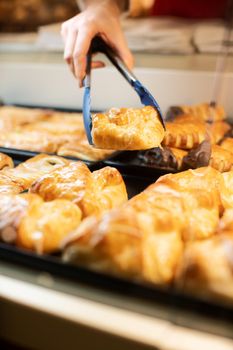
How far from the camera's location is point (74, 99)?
2457 mm

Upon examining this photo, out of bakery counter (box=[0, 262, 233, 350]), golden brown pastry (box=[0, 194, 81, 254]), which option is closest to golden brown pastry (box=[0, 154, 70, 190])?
golden brown pastry (box=[0, 194, 81, 254])

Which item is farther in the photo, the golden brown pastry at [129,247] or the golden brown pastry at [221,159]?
the golden brown pastry at [221,159]

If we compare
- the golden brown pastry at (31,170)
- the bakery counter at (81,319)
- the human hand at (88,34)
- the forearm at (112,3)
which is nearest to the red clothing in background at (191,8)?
the forearm at (112,3)

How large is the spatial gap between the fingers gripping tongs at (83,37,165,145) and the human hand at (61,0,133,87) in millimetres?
23

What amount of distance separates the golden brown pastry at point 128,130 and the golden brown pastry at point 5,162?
0.42m

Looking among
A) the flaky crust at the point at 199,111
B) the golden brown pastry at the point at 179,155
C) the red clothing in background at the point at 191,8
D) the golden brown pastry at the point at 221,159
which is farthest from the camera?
the flaky crust at the point at 199,111

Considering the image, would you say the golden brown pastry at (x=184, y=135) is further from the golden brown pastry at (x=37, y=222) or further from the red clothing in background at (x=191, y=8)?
the golden brown pastry at (x=37, y=222)

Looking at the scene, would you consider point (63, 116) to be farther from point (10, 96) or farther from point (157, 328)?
point (157, 328)

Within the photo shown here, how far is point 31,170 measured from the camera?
5.12ft

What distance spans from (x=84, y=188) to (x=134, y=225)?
30cm

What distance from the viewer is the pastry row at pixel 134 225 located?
0.89 metres

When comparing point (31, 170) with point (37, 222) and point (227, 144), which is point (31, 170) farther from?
point (227, 144)

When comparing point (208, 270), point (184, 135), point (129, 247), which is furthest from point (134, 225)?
point (184, 135)

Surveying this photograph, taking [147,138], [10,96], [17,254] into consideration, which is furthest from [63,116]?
[17,254]
